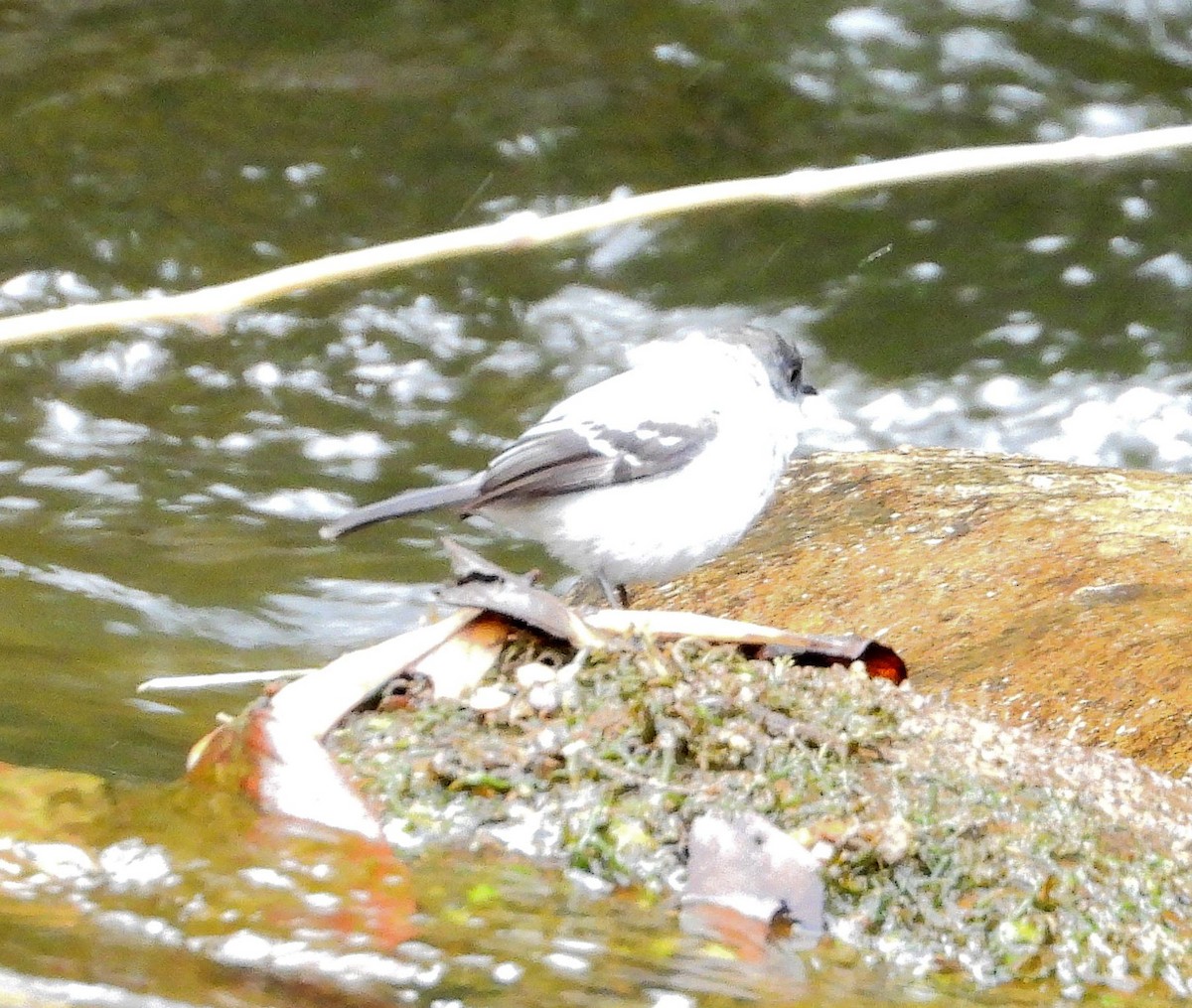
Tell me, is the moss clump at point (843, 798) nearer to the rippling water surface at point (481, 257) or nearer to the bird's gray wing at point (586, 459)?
the bird's gray wing at point (586, 459)

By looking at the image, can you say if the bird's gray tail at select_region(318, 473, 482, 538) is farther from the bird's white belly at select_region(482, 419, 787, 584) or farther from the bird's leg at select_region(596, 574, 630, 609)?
the bird's leg at select_region(596, 574, 630, 609)

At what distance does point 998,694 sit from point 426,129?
7.22m

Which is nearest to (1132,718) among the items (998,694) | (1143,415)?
(998,694)

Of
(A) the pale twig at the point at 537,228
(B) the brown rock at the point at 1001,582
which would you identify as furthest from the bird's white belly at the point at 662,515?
(A) the pale twig at the point at 537,228

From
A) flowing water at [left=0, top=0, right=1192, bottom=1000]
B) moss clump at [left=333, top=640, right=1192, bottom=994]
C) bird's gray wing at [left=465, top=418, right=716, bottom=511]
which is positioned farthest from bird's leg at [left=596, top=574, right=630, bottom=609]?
moss clump at [left=333, top=640, right=1192, bottom=994]

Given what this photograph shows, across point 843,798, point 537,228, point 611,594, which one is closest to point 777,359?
point 611,594

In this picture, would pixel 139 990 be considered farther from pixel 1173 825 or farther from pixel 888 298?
pixel 888 298

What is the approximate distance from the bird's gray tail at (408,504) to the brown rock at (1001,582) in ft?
2.73

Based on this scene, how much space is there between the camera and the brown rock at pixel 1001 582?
414 centimetres

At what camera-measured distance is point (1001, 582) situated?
16.4 feet

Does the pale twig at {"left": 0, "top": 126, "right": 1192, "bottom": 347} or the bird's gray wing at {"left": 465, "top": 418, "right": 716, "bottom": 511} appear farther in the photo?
the bird's gray wing at {"left": 465, "top": 418, "right": 716, "bottom": 511}

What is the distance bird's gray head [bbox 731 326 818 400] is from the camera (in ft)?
20.9

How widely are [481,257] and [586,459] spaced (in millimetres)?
4551

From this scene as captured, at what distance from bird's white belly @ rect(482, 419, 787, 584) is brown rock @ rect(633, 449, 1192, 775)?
0.79 ft
